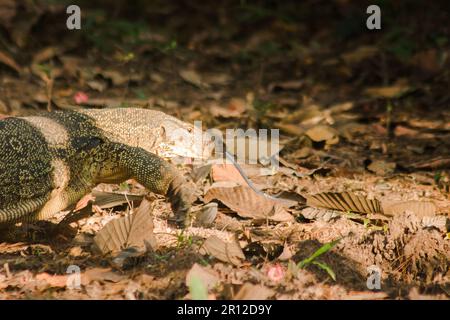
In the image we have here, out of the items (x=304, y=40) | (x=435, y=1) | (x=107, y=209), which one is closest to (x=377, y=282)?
(x=107, y=209)

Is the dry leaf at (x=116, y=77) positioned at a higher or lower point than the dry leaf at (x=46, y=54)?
lower

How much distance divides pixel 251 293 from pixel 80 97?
484 centimetres

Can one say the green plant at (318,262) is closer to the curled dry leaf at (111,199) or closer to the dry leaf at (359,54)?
the curled dry leaf at (111,199)

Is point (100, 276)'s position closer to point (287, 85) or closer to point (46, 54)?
point (287, 85)

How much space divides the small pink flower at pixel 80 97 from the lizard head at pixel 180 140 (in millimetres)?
2544

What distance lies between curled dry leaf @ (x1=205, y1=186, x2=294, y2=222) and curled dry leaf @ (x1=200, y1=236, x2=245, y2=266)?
2.80ft

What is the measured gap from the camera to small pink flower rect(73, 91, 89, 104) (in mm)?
7302

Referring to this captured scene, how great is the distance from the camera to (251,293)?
9.85 ft

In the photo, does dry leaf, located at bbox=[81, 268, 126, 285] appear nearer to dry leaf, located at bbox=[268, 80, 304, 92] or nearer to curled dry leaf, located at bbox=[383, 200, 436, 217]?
curled dry leaf, located at bbox=[383, 200, 436, 217]

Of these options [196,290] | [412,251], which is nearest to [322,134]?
[412,251]

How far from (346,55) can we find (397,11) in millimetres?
1341

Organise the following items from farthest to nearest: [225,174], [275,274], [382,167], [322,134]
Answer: [322,134], [382,167], [225,174], [275,274]

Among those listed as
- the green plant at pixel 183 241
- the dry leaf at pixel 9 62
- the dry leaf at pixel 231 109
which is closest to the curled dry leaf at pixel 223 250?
the green plant at pixel 183 241

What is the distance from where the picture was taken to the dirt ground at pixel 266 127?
3.45 meters
